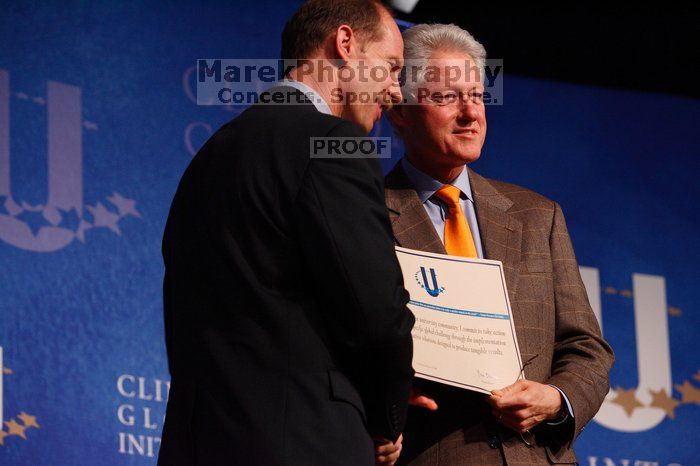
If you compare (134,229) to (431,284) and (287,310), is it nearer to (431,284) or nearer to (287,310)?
(431,284)

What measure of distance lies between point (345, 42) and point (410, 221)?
1.61 ft

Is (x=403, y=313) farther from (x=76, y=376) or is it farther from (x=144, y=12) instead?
(x=144, y=12)

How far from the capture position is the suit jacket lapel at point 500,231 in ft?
7.00

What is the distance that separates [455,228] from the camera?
2.19m

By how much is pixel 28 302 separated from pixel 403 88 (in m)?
1.18

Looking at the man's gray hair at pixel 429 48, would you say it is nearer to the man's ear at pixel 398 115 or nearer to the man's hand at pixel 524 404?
the man's ear at pixel 398 115

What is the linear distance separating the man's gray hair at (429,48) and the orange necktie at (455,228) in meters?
0.29

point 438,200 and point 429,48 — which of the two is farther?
point 429,48

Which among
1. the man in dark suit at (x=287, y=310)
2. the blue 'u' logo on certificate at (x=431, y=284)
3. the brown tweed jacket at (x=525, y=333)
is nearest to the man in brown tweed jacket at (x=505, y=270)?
the brown tweed jacket at (x=525, y=333)

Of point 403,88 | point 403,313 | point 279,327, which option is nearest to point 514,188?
point 403,88

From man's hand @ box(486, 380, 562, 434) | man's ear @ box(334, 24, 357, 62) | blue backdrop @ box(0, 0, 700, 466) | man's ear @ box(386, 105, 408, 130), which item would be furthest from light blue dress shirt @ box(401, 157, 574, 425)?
blue backdrop @ box(0, 0, 700, 466)

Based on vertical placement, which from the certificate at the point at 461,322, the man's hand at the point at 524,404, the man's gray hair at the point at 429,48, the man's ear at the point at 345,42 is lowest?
the man's hand at the point at 524,404

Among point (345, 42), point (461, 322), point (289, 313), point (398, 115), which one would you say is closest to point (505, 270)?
point (461, 322)

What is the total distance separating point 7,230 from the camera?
2.69 meters
